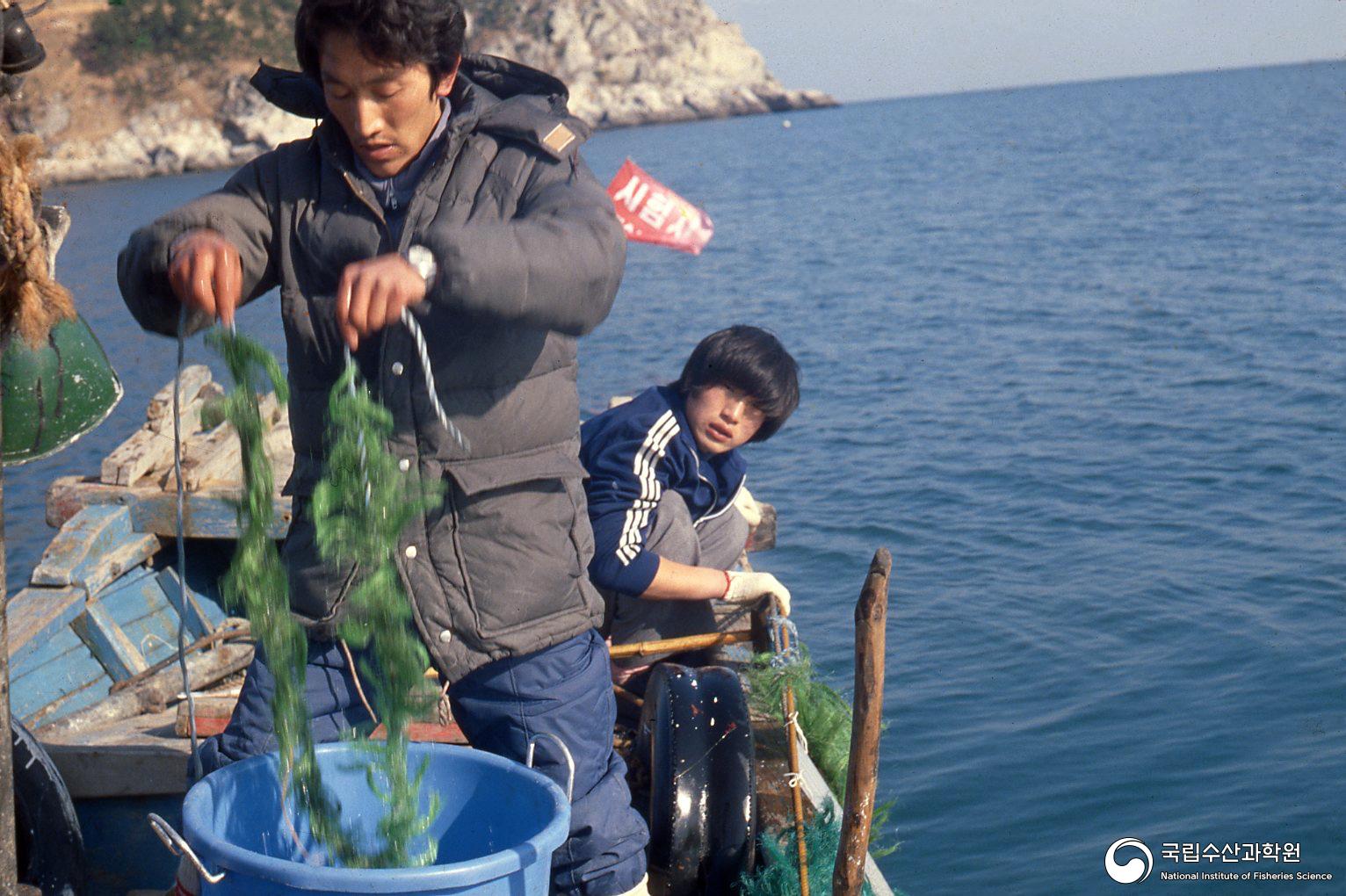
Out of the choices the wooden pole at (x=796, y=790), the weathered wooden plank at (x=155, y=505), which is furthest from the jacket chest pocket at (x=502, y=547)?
the weathered wooden plank at (x=155, y=505)

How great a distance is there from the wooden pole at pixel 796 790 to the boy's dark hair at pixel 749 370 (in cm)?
82

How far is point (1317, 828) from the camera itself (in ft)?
20.6

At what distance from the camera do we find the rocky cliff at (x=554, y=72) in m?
63.9

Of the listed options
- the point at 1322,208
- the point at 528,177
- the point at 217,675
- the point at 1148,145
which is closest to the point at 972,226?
the point at 1322,208

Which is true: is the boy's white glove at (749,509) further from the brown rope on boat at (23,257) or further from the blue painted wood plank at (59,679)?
the brown rope on boat at (23,257)

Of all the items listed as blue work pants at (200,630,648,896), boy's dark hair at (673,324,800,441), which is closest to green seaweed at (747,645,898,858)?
boy's dark hair at (673,324,800,441)

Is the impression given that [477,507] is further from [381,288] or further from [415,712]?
[381,288]

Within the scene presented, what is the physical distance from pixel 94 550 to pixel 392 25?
3581 millimetres

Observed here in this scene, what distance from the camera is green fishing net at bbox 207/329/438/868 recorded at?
248cm

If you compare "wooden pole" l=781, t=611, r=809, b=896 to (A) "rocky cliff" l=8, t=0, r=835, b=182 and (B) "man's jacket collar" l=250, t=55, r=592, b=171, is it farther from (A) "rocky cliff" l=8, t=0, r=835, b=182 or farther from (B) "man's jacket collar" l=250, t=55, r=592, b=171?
(A) "rocky cliff" l=8, t=0, r=835, b=182

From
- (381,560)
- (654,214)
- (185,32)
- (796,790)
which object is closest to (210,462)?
(796,790)

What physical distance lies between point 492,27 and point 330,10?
99.5 metres

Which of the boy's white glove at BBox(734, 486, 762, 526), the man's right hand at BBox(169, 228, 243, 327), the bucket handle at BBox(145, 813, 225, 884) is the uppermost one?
the man's right hand at BBox(169, 228, 243, 327)

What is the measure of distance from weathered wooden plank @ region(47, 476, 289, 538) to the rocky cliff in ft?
129
